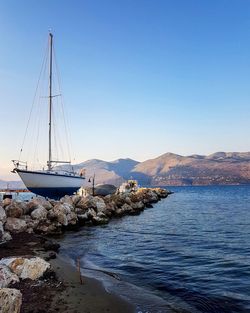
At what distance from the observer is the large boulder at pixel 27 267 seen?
1442 centimetres

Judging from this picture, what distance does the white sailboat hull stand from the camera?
161ft

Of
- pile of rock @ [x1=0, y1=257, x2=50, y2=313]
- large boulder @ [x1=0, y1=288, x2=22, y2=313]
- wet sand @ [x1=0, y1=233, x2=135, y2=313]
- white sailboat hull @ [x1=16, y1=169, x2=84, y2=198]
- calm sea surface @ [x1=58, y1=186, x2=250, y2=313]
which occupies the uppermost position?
white sailboat hull @ [x1=16, y1=169, x2=84, y2=198]

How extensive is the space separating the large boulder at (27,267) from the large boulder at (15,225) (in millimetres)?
13792

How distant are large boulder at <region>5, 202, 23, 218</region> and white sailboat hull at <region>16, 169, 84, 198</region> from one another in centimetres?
1605

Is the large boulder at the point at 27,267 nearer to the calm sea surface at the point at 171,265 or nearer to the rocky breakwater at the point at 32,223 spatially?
the rocky breakwater at the point at 32,223

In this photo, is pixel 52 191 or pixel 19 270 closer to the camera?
pixel 19 270

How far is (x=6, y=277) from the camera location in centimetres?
1325

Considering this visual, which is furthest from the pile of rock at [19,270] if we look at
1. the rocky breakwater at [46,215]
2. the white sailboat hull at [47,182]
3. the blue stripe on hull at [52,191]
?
the blue stripe on hull at [52,191]

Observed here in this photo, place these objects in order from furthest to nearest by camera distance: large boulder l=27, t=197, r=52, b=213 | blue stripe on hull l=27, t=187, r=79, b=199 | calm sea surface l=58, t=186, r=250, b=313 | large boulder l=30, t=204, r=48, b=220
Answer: blue stripe on hull l=27, t=187, r=79, b=199
large boulder l=27, t=197, r=52, b=213
large boulder l=30, t=204, r=48, b=220
calm sea surface l=58, t=186, r=250, b=313

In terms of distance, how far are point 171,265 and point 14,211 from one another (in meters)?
18.1

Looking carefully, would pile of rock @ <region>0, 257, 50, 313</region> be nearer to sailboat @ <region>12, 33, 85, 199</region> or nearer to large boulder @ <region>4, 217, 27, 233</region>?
large boulder @ <region>4, 217, 27, 233</region>

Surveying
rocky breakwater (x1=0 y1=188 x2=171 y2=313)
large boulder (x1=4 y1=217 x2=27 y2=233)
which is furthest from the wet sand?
large boulder (x1=4 y1=217 x2=27 y2=233)

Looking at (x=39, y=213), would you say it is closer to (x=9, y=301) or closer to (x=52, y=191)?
(x=52, y=191)

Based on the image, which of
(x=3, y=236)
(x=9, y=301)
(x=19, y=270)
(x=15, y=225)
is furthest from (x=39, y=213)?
(x=9, y=301)
